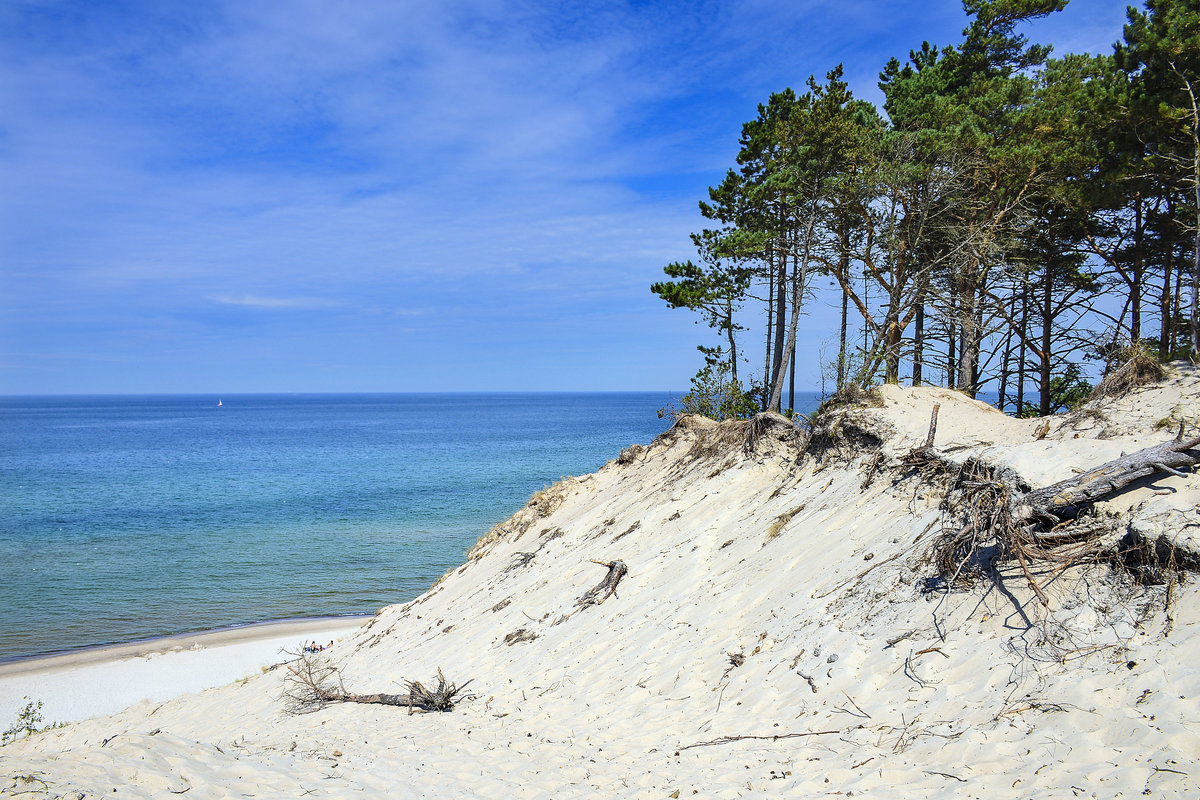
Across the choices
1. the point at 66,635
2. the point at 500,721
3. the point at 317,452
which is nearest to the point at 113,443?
the point at 317,452

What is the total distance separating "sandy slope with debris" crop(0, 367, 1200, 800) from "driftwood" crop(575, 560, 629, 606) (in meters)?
0.14

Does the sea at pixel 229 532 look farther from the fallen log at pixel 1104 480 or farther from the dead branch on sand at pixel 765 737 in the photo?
the fallen log at pixel 1104 480

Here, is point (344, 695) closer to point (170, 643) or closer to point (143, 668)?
point (143, 668)

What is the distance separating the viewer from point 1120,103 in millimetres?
15750

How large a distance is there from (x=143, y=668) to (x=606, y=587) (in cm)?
1529

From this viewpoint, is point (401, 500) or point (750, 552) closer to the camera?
point (750, 552)

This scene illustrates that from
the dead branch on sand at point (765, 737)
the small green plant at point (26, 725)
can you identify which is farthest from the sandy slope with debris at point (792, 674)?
the small green plant at point (26, 725)

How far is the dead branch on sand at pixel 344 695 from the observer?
340 inches

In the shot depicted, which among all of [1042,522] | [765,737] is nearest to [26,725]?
[765,737]

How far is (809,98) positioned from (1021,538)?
2034cm

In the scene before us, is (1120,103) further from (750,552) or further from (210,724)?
(210,724)

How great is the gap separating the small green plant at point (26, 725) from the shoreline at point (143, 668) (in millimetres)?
200

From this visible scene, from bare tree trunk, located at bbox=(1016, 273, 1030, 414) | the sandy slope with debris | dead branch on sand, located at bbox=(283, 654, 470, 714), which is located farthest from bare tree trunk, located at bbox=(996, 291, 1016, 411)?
dead branch on sand, located at bbox=(283, 654, 470, 714)

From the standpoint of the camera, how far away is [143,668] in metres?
18.5
